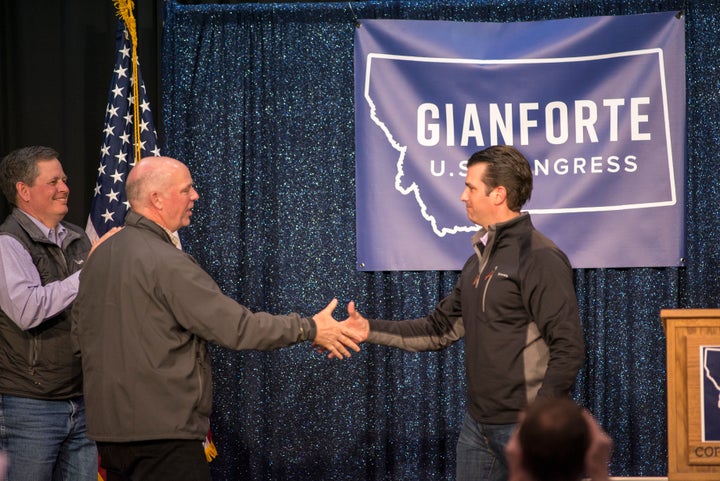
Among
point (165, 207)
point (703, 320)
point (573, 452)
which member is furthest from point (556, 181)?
point (573, 452)

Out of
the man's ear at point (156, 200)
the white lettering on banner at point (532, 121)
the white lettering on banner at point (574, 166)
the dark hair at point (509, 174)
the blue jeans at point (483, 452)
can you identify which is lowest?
the blue jeans at point (483, 452)

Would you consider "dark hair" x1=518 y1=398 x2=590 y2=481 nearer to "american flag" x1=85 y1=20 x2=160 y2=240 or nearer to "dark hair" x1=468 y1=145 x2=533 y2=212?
"dark hair" x1=468 y1=145 x2=533 y2=212

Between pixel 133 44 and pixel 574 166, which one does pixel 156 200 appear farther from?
pixel 574 166

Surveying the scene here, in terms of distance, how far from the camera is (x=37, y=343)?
11.4 feet

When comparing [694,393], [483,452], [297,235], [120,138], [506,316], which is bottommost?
[483,452]

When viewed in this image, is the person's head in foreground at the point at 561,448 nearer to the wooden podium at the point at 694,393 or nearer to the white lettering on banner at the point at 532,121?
the wooden podium at the point at 694,393

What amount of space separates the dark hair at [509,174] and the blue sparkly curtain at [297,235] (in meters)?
1.60

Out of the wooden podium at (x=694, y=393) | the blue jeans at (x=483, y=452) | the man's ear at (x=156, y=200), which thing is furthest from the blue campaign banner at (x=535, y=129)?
the man's ear at (x=156, y=200)

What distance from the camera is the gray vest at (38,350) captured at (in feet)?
11.3

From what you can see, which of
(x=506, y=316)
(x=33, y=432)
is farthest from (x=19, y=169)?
(x=506, y=316)

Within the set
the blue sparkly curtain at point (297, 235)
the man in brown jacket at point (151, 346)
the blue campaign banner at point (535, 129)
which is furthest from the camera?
the blue sparkly curtain at point (297, 235)

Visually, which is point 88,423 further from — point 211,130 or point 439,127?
point 439,127

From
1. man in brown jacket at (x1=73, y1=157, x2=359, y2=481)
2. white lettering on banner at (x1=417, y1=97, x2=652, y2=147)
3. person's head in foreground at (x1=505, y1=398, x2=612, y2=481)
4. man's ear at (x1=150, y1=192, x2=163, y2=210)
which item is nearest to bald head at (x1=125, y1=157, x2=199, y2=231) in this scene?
man's ear at (x1=150, y1=192, x2=163, y2=210)

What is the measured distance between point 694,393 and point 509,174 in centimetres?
125
